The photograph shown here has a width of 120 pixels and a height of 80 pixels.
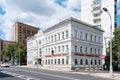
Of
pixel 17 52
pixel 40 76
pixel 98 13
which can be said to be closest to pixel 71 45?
pixel 40 76

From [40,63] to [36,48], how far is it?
5.89m

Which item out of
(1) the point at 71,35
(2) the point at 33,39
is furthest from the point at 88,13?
(1) the point at 71,35

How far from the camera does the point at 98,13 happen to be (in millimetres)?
91562

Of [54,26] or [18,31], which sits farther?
[18,31]

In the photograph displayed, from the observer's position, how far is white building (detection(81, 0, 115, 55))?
87956 millimetres

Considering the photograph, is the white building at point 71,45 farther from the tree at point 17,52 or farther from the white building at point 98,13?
the tree at point 17,52

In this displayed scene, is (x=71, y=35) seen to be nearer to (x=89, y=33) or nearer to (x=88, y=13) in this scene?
(x=89, y=33)

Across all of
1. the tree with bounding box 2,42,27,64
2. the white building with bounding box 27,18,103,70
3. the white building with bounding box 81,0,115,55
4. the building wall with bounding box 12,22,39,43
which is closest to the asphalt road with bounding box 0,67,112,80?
the white building with bounding box 27,18,103,70

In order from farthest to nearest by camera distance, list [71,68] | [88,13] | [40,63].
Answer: [88,13]
[40,63]
[71,68]

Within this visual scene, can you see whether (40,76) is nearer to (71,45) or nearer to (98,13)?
(71,45)

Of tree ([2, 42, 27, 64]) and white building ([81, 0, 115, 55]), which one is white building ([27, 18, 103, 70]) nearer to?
white building ([81, 0, 115, 55])

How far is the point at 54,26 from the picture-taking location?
64.7m

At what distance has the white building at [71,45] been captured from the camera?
2295 inches

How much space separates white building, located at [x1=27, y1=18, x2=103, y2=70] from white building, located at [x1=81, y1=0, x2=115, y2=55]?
19981 millimetres
